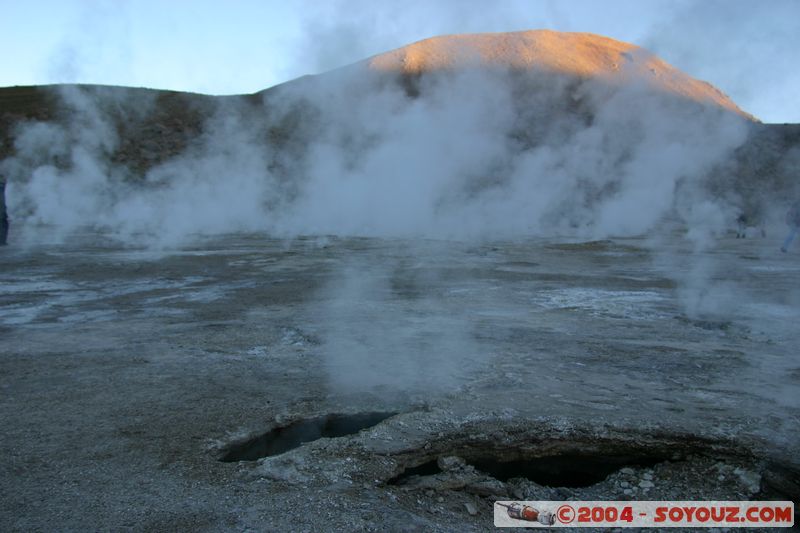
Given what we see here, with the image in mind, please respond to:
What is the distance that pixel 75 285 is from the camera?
8.67 metres

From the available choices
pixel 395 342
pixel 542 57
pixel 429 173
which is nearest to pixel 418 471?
pixel 395 342

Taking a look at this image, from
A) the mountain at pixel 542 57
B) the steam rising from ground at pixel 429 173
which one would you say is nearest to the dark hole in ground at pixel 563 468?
the mountain at pixel 542 57

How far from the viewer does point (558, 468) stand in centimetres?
314

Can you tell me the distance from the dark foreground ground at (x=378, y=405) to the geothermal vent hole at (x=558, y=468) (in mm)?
11

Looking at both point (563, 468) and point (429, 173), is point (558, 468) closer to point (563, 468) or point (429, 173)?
point (563, 468)

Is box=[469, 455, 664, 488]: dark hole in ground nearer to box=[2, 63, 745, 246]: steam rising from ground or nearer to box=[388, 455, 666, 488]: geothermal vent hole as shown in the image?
box=[388, 455, 666, 488]: geothermal vent hole

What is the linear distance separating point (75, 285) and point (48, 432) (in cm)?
607

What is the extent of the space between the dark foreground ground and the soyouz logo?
9 cm

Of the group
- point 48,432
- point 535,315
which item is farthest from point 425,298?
point 48,432

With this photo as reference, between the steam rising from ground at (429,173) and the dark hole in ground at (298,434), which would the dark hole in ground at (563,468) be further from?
the steam rising from ground at (429,173)

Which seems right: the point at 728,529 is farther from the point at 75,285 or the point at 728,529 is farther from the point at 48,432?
the point at 75,285

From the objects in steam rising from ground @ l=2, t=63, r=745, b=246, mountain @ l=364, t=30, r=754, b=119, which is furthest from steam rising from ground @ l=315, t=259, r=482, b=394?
mountain @ l=364, t=30, r=754, b=119

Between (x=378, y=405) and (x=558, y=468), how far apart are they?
3.71 feet

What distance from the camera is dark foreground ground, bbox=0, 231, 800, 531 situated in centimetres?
268
